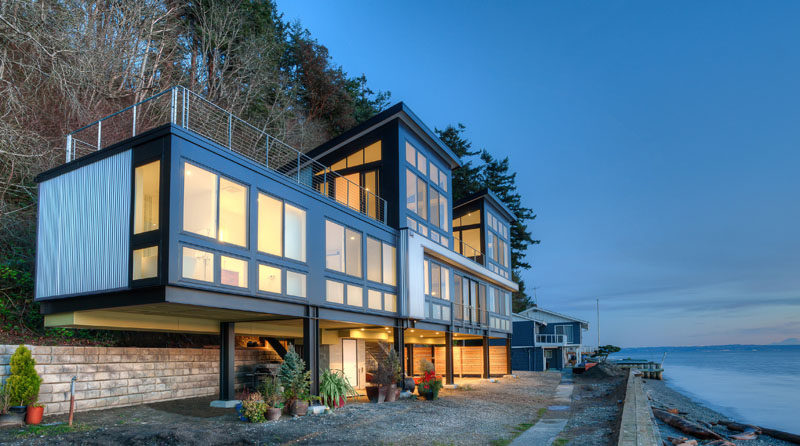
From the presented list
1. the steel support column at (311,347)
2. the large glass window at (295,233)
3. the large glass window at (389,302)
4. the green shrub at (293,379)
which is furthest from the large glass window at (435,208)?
the green shrub at (293,379)

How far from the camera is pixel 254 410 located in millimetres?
11922

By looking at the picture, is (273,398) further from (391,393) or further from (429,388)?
(429,388)

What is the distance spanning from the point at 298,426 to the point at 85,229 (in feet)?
19.7

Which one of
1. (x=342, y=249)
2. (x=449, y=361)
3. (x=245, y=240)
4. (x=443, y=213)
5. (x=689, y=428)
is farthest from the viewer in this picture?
(x=443, y=213)

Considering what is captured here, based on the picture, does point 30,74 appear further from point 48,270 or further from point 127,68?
point 48,270

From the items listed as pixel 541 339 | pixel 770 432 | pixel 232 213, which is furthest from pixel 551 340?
pixel 232 213

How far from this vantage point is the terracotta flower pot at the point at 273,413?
1220cm

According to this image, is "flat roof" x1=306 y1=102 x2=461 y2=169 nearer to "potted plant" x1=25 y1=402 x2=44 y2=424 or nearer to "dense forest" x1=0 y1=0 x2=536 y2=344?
"dense forest" x1=0 y1=0 x2=536 y2=344

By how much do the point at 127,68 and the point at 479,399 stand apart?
17.4 m

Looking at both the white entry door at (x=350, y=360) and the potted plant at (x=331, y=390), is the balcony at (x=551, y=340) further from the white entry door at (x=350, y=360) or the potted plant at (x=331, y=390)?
the potted plant at (x=331, y=390)

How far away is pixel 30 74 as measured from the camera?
1856 centimetres

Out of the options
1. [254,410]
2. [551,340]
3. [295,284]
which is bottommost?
[551,340]

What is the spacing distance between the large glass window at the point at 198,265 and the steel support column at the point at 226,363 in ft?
14.3

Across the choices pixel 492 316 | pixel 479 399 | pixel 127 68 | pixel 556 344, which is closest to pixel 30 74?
pixel 127 68
